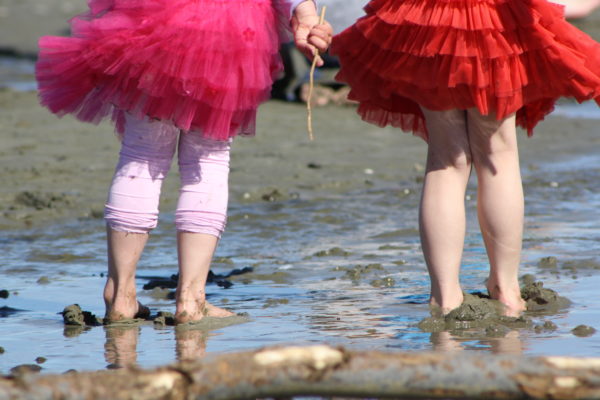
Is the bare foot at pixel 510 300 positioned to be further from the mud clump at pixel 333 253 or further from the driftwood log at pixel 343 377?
the driftwood log at pixel 343 377

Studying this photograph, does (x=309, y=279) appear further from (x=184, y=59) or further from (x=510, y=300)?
(x=184, y=59)

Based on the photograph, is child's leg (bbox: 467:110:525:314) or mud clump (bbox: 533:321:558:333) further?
child's leg (bbox: 467:110:525:314)

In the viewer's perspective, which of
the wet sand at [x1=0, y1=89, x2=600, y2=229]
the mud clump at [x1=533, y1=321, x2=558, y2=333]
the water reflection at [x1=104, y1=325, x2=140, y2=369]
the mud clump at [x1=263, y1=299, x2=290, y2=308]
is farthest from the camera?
the wet sand at [x1=0, y1=89, x2=600, y2=229]

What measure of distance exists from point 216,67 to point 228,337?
0.81 m

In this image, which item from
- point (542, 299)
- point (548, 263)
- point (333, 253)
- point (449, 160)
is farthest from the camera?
point (333, 253)

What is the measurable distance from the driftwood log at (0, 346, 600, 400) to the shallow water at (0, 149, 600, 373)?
832mm

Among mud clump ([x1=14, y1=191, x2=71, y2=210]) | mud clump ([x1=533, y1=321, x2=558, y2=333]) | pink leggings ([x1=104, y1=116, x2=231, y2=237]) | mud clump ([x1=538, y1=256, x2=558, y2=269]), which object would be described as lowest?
mud clump ([x1=533, y1=321, x2=558, y2=333])

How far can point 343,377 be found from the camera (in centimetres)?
215

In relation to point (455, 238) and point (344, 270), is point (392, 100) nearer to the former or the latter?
point (455, 238)

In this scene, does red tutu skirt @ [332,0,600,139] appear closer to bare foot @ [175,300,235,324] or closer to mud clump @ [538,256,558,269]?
bare foot @ [175,300,235,324]

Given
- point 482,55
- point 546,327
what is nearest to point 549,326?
point 546,327

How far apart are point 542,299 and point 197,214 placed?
1.19m

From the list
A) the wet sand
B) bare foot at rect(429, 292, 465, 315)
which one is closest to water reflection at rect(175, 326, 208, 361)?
bare foot at rect(429, 292, 465, 315)

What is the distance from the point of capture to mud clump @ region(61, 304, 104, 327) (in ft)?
11.2
